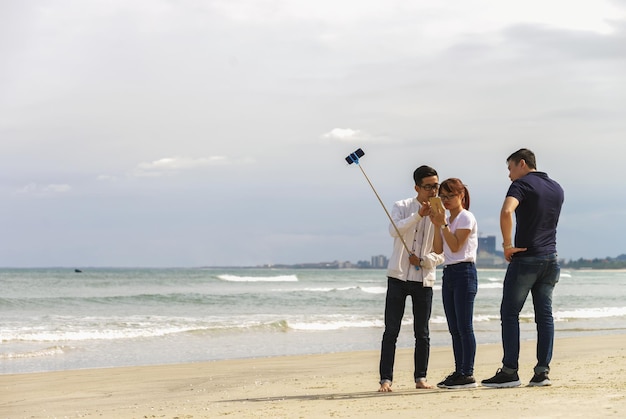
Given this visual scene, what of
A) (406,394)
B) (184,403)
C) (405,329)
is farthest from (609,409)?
(405,329)

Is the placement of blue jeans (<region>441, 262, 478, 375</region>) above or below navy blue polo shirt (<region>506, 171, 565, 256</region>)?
below

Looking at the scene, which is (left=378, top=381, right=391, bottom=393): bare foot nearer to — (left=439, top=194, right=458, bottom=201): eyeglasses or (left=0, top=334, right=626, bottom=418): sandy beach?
(left=0, top=334, right=626, bottom=418): sandy beach

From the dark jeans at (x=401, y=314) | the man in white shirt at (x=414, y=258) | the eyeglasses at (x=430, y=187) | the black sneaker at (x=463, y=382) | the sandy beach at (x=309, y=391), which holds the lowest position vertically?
the sandy beach at (x=309, y=391)

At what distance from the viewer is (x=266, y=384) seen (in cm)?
765

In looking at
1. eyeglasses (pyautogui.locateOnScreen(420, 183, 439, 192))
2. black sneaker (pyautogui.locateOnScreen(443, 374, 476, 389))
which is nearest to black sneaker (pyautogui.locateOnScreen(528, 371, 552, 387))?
black sneaker (pyautogui.locateOnScreen(443, 374, 476, 389))

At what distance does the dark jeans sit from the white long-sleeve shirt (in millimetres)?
63

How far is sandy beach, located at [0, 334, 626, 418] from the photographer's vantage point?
4969 millimetres

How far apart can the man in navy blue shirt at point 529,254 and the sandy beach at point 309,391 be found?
251 millimetres

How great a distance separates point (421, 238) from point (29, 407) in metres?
3.44

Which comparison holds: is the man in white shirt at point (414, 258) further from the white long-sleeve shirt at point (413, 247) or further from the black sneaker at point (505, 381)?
the black sneaker at point (505, 381)

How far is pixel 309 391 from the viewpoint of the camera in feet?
22.4

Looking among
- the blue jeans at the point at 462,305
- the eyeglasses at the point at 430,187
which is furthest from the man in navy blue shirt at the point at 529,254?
the eyeglasses at the point at 430,187

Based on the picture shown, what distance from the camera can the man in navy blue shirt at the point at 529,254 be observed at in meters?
5.61

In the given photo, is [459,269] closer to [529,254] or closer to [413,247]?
[413,247]
